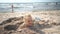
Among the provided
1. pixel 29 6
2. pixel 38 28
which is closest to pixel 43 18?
pixel 38 28

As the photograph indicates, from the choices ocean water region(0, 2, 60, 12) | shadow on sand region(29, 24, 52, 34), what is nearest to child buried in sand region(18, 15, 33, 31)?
shadow on sand region(29, 24, 52, 34)

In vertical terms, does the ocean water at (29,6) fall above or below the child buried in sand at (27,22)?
above

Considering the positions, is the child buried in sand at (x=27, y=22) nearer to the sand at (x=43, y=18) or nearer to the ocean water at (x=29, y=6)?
the sand at (x=43, y=18)

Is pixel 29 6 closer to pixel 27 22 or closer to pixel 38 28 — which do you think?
pixel 27 22

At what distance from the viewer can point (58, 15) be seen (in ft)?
9.68

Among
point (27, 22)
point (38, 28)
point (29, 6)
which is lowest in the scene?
point (38, 28)

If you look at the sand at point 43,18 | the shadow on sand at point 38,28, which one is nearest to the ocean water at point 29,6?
the sand at point 43,18

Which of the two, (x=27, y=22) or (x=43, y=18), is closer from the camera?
(x=27, y=22)

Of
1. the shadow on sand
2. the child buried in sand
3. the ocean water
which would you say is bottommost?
the shadow on sand

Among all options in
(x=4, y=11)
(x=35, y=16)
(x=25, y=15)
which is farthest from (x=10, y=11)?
(x=35, y=16)

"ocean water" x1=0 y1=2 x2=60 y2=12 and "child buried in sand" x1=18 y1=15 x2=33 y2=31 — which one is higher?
"ocean water" x1=0 y1=2 x2=60 y2=12

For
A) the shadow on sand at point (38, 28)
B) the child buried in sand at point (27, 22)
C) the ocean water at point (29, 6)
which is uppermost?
the ocean water at point (29, 6)

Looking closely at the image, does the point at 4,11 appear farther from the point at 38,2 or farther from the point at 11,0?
the point at 38,2

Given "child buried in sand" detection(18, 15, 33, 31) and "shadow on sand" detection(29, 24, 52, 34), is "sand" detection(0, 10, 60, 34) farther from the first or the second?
"child buried in sand" detection(18, 15, 33, 31)
